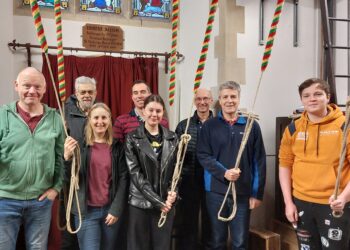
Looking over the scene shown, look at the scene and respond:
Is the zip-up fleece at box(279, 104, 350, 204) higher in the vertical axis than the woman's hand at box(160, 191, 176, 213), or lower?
higher

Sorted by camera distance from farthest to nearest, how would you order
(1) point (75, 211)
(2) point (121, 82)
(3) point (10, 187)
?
(2) point (121, 82), (1) point (75, 211), (3) point (10, 187)

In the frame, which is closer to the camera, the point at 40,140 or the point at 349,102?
the point at 349,102

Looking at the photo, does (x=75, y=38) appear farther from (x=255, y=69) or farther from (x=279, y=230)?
(x=279, y=230)

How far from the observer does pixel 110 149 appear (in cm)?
215

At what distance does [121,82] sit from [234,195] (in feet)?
6.44

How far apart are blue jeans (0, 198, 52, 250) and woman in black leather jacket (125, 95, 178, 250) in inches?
18.4

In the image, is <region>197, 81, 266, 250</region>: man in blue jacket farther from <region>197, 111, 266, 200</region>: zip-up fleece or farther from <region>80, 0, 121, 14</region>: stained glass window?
<region>80, 0, 121, 14</region>: stained glass window

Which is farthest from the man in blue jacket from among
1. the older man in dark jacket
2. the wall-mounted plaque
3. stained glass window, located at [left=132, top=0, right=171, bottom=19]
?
stained glass window, located at [left=132, top=0, right=171, bottom=19]

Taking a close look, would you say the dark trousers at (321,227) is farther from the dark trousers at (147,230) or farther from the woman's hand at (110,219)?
the woman's hand at (110,219)

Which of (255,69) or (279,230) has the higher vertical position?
(255,69)

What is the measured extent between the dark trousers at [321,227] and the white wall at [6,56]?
9.01 feet

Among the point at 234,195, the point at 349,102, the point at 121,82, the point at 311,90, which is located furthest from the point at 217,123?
the point at 121,82

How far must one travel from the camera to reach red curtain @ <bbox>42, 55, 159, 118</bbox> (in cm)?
363

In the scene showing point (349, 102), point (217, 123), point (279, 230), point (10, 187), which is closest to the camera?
Answer: point (349, 102)
